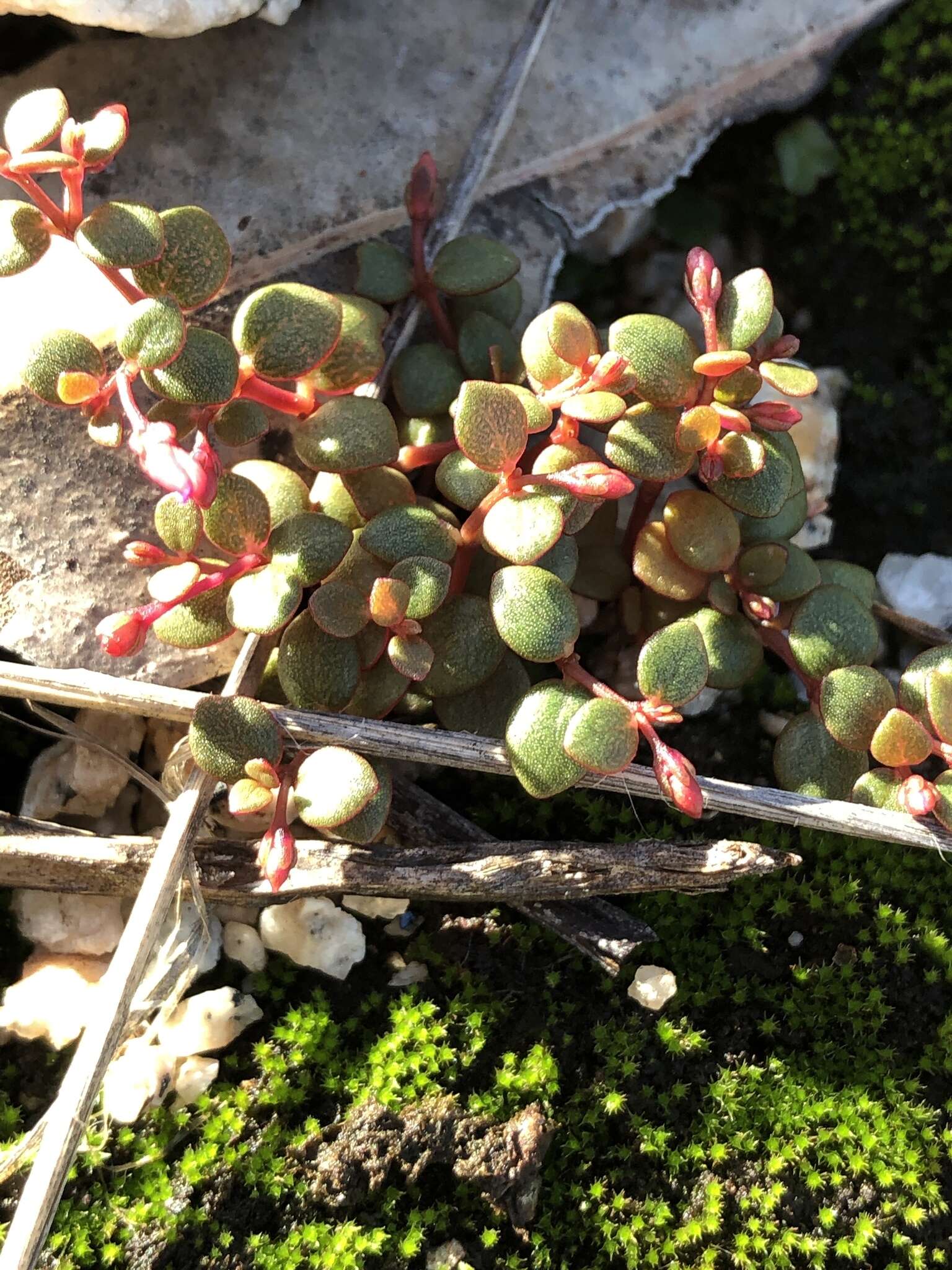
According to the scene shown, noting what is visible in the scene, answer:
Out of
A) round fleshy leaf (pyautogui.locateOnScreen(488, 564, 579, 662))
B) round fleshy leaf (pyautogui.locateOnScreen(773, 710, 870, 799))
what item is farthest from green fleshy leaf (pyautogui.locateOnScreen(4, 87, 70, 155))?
round fleshy leaf (pyautogui.locateOnScreen(773, 710, 870, 799))

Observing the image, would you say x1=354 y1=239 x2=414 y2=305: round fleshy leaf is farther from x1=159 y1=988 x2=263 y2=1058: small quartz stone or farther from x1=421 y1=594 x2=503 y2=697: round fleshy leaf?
x1=159 y1=988 x2=263 y2=1058: small quartz stone

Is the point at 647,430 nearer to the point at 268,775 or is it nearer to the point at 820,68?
the point at 268,775

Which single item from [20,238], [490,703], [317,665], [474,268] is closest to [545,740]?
[490,703]

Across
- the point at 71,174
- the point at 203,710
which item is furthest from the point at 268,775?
the point at 71,174

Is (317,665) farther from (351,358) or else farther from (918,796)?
(918,796)

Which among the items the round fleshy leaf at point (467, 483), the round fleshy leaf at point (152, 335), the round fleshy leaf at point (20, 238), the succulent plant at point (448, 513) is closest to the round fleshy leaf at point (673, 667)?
the succulent plant at point (448, 513)

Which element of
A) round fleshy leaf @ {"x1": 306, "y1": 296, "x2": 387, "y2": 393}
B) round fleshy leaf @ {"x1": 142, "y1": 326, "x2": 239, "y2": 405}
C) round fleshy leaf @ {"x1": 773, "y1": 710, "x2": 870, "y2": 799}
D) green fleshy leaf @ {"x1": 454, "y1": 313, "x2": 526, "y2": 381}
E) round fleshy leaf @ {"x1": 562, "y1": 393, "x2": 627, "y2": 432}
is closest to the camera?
round fleshy leaf @ {"x1": 142, "y1": 326, "x2": 239, "y2": 405}

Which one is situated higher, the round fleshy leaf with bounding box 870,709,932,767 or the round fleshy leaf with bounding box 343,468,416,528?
the round fleshy leaf with bounding box 343,468,416,528
